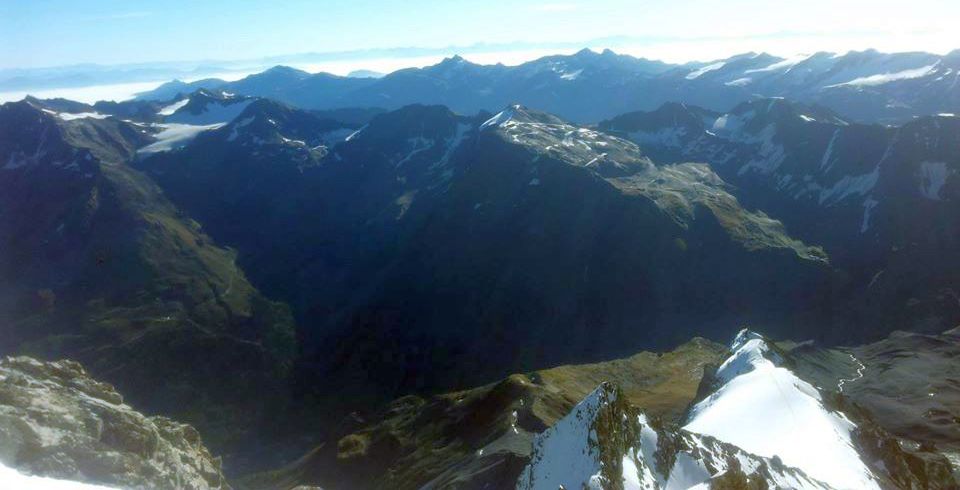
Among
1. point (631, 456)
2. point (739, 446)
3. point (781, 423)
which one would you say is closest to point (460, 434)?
point (781, 423)

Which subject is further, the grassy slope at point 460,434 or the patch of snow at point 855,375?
the patch of snow at point 855,375

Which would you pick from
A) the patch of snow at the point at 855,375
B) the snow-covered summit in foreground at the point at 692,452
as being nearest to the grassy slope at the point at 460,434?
the snow-covered summit in foreground at the point at 692,452

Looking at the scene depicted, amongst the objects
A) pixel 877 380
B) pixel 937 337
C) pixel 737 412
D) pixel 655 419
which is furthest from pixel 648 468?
pixel 937 337

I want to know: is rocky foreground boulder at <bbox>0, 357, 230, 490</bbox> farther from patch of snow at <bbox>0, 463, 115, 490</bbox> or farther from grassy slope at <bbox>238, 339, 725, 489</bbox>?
grassy slope at <bbox>238, 339, 725, 489</bbox>

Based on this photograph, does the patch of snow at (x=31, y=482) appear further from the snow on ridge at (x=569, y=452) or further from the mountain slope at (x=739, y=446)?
the mountain slope at (x=739, y=446)

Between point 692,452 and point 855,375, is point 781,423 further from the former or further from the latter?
point 855,375
